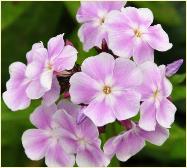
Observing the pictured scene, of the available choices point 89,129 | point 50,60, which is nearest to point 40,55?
point 50,60

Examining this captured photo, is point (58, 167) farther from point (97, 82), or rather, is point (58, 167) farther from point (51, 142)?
point (97, 82)

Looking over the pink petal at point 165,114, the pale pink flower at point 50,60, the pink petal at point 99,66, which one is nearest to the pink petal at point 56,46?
the pale pink flower at point 50,60

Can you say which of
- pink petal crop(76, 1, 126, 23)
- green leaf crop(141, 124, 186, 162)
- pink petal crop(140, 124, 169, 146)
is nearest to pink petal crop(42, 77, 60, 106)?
pink petal crop(140, 124, 169, 146)

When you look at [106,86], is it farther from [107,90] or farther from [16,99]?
[16,99]

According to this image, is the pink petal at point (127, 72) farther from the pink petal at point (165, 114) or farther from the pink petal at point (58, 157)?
the pink petal at point (58, 157)

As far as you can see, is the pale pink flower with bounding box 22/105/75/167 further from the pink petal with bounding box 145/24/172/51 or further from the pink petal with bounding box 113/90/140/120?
the pink petal with bounding box 145/24/172/51
